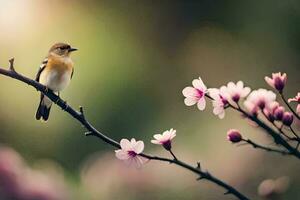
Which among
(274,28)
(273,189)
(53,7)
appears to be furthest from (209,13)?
(273,189)

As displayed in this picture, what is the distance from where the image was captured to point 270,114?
488 millimetres

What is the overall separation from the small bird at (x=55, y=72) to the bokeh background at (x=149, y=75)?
1.27ft

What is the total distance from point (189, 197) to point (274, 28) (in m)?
0.84

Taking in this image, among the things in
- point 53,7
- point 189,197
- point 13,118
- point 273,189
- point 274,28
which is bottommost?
point 273,189

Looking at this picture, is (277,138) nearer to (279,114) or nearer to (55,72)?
A: (279,114)

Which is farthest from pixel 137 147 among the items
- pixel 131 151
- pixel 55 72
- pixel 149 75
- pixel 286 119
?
pixel 149 75

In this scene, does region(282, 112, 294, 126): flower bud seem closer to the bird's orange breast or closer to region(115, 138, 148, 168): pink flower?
region(115, 138, 148, 168): pink flower

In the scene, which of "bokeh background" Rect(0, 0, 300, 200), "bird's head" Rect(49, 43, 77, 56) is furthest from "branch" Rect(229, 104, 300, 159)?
"bokeh background" Rect(0, 0, 300, 200)

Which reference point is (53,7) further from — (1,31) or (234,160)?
(234,160)

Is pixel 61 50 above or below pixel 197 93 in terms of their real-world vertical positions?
above

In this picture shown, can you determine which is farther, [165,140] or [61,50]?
[61,50]

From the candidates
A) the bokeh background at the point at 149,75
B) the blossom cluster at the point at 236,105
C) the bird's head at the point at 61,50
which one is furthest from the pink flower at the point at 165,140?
the bokeh background at the point at 149,75

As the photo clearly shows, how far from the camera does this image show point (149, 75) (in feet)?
7.39

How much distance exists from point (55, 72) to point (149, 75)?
1.21m
